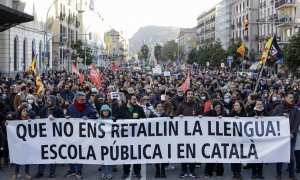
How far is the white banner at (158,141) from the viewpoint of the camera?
381 inches

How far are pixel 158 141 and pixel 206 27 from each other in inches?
4908

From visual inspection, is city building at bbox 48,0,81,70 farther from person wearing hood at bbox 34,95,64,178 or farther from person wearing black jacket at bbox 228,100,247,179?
person wearing black jacket at bbox 228,100,247,179

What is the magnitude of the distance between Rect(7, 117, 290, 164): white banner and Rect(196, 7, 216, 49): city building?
109m

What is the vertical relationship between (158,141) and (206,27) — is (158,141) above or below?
below

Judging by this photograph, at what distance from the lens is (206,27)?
13225 centimetres

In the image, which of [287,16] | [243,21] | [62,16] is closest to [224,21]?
[243,21]

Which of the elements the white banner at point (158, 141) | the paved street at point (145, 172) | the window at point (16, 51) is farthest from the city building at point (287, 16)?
the white banner at point (158, 141)

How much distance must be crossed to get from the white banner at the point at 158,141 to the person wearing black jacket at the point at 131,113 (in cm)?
28

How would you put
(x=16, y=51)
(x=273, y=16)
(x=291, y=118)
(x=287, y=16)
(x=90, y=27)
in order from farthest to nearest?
(x=90, y=27), (x=273, y=16), (x=287, y=16), (x=16, y=51), (x=291, y=118)

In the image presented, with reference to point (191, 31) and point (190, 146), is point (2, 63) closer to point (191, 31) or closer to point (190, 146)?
point (190, 146)

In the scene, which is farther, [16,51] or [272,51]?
[16,51]

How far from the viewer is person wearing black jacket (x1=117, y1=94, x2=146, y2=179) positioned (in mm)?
9914

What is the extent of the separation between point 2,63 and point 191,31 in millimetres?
137687

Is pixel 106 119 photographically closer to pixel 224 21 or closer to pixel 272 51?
pixel 272 51
